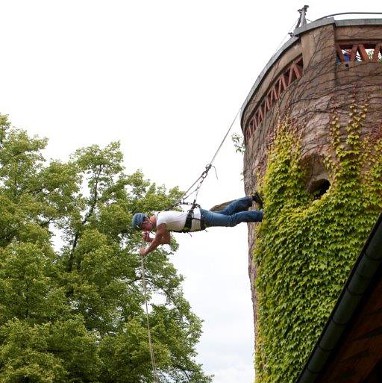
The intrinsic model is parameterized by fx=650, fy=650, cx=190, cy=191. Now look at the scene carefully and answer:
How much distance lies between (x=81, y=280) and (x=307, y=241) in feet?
24.5

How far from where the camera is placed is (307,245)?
26.3 feet

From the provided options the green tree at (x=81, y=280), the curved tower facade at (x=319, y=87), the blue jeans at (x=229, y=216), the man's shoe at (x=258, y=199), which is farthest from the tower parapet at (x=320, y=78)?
the green tree at (x=81, y=280)

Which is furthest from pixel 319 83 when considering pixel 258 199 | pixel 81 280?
pixel 81 280

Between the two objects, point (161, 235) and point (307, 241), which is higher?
point (161, 235)

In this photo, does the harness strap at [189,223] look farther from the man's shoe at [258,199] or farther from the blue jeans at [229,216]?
the man's shoe at [258,199]

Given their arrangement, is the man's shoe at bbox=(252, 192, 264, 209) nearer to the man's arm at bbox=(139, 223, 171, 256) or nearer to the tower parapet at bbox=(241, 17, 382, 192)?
the tower parapet at bbox=(241, 17, 382, 192)

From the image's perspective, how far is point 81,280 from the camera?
1430 centimetres

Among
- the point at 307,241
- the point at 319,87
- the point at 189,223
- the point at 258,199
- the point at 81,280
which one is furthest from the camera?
the point at 81,280

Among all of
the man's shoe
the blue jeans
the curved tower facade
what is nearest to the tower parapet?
the curved tower facade

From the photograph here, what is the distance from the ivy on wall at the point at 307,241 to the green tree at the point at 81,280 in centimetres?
517

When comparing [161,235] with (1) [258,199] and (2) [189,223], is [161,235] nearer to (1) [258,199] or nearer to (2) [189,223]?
(2) [189,223]

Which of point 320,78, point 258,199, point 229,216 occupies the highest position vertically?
point 320,78

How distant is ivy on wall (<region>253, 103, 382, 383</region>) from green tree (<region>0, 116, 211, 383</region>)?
517 cm

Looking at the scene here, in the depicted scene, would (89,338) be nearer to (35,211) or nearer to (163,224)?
(35,211)
